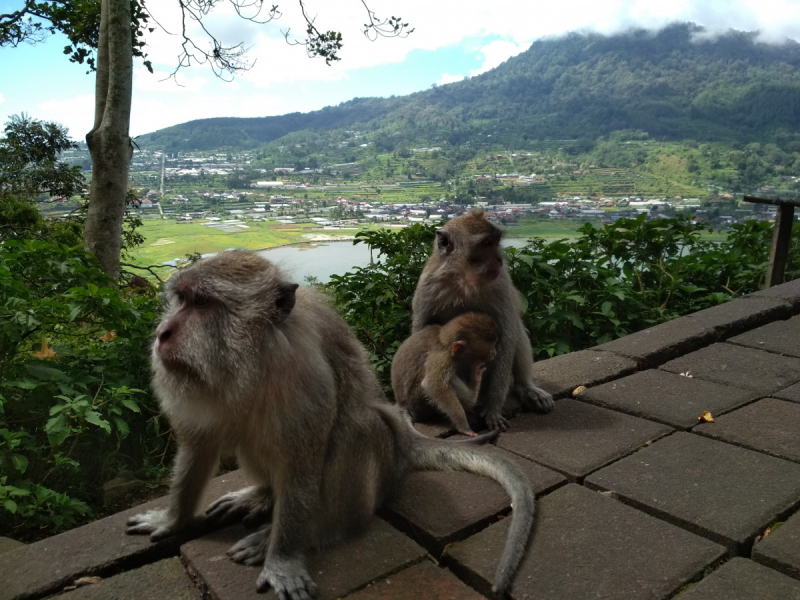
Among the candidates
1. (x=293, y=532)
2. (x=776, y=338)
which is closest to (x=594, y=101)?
(x=776, y=338)

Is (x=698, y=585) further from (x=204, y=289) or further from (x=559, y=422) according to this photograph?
(x=204, y=289)

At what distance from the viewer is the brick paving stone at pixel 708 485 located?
2449 millimetres

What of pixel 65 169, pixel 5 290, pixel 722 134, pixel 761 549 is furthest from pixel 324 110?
pixel 761 549

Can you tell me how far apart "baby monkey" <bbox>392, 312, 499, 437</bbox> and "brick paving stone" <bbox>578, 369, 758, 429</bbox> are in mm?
792

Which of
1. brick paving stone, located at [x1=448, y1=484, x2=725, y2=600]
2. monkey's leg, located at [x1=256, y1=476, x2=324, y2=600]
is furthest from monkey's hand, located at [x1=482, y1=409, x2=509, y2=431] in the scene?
monkey's leg, located at [x1=256, y1=476, x2=324, y2=600]

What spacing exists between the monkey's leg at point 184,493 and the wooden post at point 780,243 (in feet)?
20.6

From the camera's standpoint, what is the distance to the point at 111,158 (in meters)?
5.93

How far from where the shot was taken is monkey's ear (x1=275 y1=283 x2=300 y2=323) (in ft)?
7.09

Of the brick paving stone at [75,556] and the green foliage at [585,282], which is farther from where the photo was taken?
the green foliage at [585,282]

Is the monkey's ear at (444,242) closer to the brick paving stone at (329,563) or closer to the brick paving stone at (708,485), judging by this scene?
the brick paving stone at (708,485)

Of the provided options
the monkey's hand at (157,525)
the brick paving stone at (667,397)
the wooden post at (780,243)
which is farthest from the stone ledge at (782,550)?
the wooden post at (780,243)

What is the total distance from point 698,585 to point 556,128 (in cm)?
1195

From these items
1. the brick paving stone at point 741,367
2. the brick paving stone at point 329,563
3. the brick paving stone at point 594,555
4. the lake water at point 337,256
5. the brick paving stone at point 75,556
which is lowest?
the brick paving stone at point 741,367

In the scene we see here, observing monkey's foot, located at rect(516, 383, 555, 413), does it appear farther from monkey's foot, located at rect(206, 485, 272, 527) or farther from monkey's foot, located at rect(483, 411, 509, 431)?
monkey's foot, located at rect(206, 485, 272, 527)
